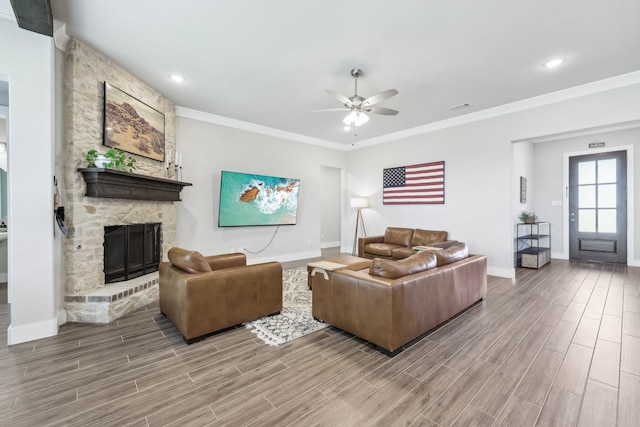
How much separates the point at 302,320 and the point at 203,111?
4.18 meters

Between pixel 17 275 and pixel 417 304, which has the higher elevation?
pixel 17 275

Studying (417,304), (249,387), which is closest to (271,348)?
(249,387)

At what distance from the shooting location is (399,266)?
2477 millimetres

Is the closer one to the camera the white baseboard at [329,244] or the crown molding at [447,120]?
the crown molding at [447,120]

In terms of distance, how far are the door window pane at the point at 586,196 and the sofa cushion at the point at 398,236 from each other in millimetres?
4031

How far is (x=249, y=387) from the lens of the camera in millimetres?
1956

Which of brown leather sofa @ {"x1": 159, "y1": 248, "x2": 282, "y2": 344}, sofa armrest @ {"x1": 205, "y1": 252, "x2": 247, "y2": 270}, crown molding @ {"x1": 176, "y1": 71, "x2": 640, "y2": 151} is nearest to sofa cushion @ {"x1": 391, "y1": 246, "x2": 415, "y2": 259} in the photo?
crown molding @ {"x1": 176, "y1": 71, "x2": 640, "y2": 151}

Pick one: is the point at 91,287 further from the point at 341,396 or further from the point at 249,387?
the point at 341,396

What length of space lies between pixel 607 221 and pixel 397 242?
4.55 m

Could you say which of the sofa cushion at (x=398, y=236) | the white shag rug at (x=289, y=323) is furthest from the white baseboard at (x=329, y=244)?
the white shag rug at (x=289, y=323)

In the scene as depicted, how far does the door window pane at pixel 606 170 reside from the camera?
5914 mm

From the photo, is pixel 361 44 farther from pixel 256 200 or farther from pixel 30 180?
pixel 256 200

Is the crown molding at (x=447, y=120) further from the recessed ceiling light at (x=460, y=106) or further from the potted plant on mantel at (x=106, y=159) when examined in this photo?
the potted plant on mantel at (x=106, y=159)

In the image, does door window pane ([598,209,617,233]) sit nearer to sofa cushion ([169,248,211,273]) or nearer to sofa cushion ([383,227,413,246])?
sofa cushion ([383,227,413,246])
